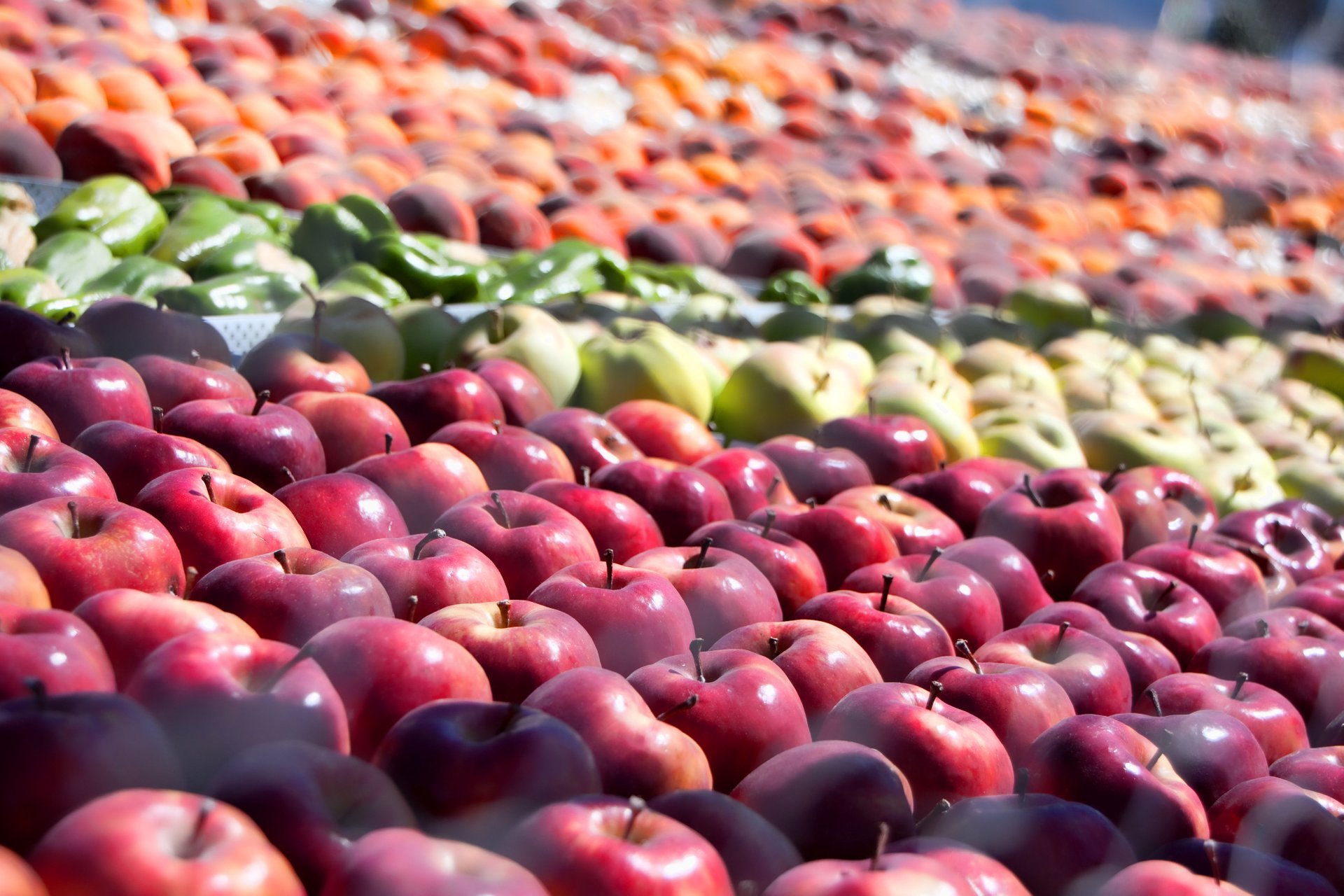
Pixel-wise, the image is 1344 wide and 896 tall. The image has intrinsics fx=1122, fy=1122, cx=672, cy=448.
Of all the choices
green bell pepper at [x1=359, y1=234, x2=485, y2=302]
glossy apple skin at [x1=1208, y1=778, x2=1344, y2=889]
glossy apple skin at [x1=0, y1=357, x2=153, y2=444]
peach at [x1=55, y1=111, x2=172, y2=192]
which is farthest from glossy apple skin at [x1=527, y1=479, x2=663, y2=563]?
peach at [x1=55, y1=111, x2=172, y2=192]

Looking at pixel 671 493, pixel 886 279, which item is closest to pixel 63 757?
pixel 671 493

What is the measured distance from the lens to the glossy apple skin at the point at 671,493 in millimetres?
1886

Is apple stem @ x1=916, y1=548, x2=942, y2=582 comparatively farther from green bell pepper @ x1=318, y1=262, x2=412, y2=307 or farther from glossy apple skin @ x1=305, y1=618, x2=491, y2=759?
green bell pepper @ x1=318, y1=262, x2=412, y2=307

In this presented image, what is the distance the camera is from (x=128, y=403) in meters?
1.75

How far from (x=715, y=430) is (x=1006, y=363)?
100 centimetres

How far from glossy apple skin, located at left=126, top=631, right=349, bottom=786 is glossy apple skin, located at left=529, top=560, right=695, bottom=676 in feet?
1.26

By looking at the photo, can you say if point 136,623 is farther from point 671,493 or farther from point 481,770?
point 671,493

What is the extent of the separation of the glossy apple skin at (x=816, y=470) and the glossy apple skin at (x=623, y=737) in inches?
42.2

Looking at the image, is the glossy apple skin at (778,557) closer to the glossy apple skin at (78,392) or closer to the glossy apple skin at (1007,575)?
the glossy apple skin at (1007,575)

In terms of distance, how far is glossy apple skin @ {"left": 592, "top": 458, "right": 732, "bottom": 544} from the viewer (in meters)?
1.89

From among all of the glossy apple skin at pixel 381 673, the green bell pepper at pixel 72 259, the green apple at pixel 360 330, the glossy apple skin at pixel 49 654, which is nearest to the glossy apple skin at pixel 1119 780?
the glossy apple skin at pixel 381 673

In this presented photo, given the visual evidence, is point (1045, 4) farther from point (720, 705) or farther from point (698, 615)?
point (720, 705)

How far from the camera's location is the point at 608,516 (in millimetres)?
1735

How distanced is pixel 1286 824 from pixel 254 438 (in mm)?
1453
